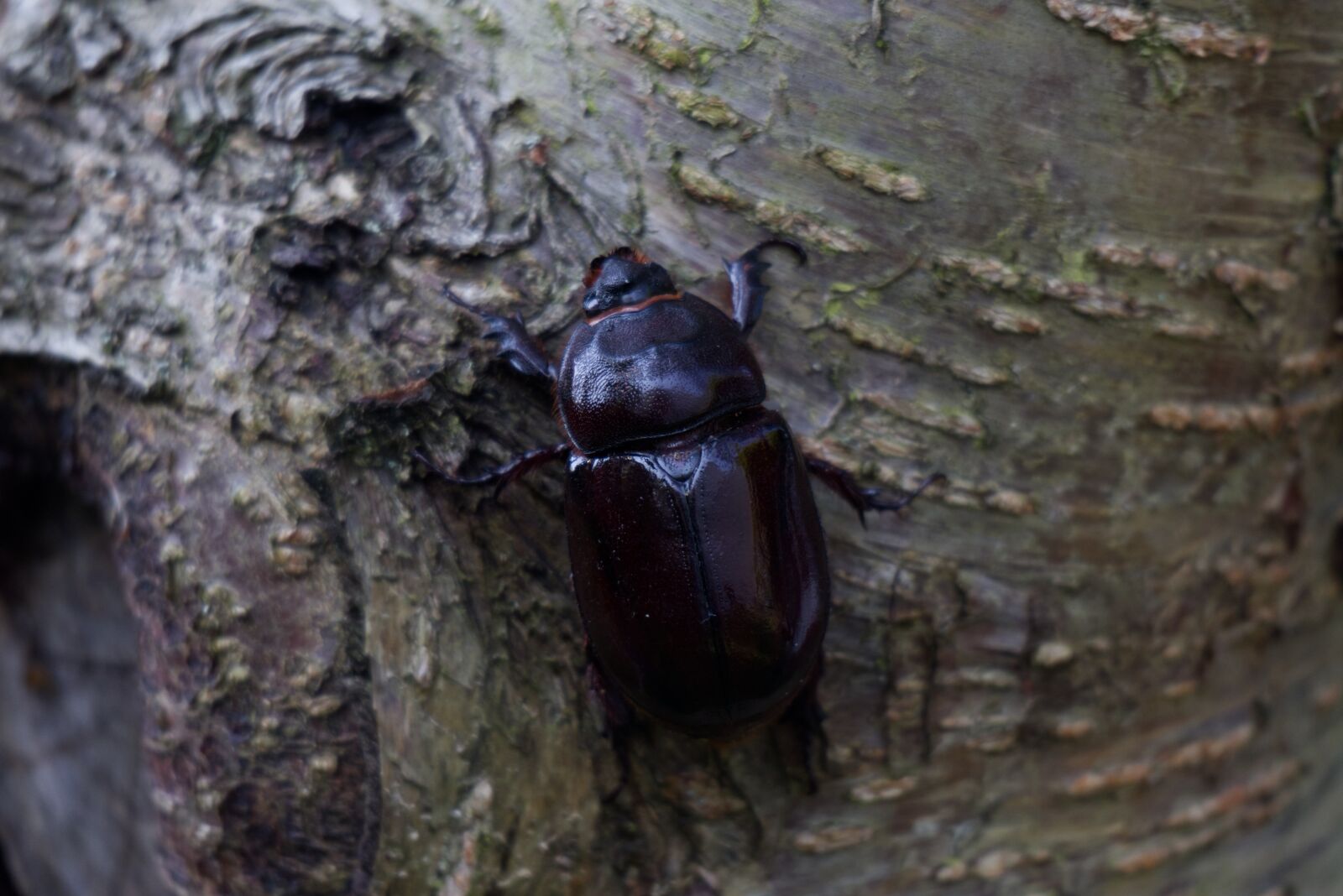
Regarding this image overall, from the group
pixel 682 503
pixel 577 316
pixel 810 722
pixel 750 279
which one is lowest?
pixel 810 722

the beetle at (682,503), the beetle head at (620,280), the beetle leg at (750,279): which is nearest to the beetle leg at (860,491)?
the beetle at (682,503)

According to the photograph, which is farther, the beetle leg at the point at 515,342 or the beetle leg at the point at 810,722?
the beetle leg at the point at 810,722

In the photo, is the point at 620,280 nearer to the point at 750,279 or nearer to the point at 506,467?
the point at 750,279

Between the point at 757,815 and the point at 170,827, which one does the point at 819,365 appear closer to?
the point at 757,815

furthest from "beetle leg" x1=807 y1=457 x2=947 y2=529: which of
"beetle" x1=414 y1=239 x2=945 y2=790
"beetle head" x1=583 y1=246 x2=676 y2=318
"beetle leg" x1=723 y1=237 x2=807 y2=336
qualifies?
"beetle head" x1=583 y1=246 x2=676 y2=318

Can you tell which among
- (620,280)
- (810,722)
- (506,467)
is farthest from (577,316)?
(810,722)

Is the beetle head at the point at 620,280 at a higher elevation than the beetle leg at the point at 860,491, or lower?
higher

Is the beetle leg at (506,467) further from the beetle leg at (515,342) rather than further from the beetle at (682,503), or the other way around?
the beetle leg at (515,342)
